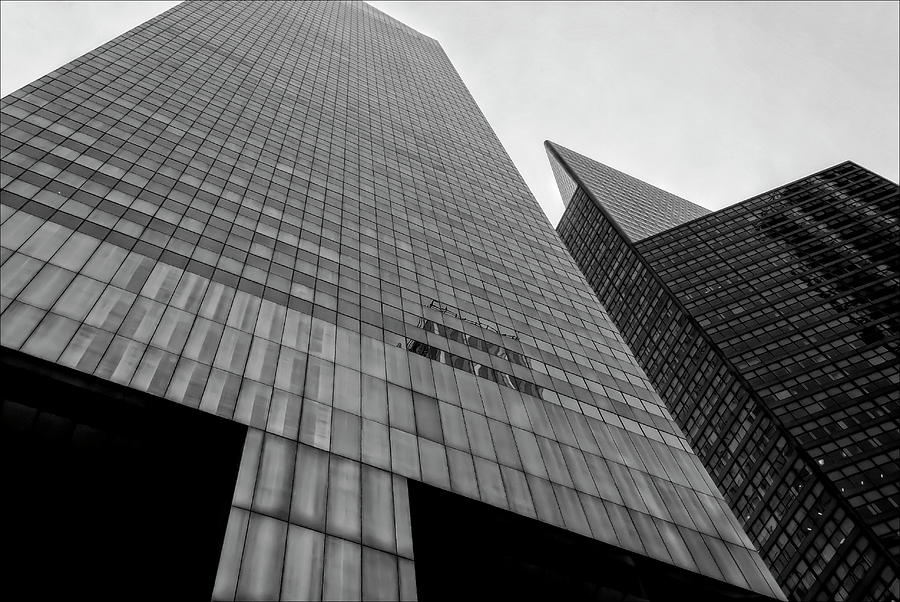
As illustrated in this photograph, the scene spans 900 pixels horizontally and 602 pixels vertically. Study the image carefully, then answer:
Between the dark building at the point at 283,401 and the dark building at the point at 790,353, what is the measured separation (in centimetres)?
4573

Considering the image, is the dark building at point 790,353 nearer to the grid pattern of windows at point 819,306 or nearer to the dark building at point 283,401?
the grid pattern of windows at point 819,306

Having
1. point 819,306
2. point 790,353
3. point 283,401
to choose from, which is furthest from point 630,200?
point 283,401

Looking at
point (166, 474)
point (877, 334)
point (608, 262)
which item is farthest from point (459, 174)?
point (608, 262)

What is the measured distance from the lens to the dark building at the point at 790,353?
235 feet

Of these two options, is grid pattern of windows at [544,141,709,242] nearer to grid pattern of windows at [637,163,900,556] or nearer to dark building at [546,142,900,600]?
dark building at [546,142,900,600]

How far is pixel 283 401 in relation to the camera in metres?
24.1

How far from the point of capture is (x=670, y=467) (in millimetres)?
32312

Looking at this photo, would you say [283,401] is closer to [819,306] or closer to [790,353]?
[790,353]

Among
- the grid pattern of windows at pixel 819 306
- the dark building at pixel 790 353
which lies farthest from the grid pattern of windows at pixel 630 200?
the grid pattern of windows at pixel 819 306

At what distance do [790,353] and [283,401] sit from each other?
90111 millimetres

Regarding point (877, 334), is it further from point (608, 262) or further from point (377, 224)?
point (377, 224)

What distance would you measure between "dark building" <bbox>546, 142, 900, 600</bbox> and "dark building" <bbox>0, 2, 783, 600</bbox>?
150 ft

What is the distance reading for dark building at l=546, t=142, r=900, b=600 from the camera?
71.6 metres

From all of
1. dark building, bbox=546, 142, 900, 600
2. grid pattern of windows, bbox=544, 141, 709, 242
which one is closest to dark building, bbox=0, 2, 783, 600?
dark building, bbox=546, 142, 900, 600
